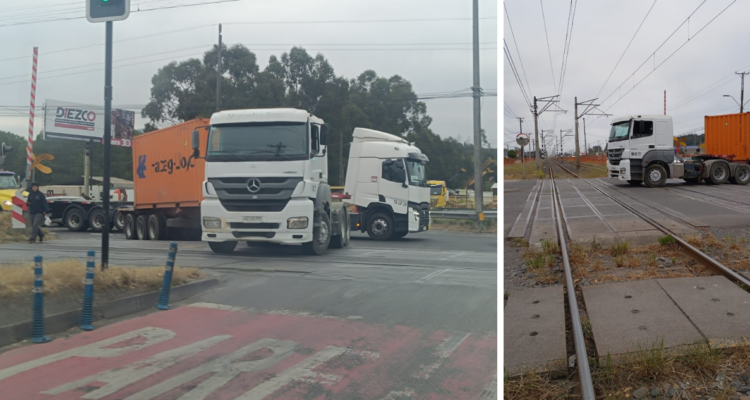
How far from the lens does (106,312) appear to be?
6.72 ft

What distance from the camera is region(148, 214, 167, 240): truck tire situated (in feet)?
7.30

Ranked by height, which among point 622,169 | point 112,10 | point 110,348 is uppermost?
point 622,169

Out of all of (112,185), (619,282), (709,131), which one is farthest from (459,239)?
(709,131)

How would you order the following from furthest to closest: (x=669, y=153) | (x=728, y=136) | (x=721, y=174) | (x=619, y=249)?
(x=728, y=136) → (x=721, y=174) → (x=669, y=153) → (x=619, y=249)

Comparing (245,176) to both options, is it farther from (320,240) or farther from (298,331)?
(298,331)

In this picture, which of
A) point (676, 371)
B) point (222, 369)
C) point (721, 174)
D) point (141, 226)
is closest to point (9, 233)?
point (141, 226)

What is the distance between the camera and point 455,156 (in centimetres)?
184

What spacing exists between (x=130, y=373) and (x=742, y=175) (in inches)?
740

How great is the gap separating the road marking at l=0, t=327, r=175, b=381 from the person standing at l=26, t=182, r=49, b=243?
1.75 ft

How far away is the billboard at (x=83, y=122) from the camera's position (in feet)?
6.99

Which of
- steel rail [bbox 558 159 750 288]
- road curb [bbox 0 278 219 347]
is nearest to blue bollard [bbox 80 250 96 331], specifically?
road curb [bbox 0 278 219 347]

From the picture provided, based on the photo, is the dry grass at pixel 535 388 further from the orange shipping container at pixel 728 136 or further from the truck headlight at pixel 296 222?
the orange shipping container at pixel 728 136

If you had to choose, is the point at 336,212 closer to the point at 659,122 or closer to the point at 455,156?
the point at 455,156

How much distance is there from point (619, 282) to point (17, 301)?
13.3 ft
